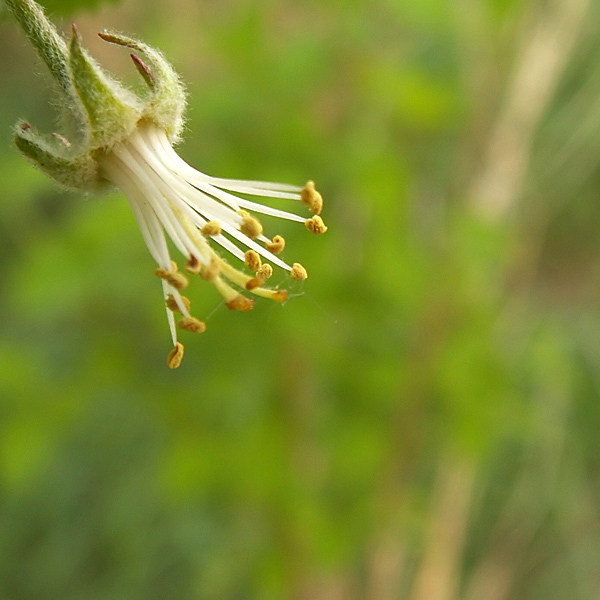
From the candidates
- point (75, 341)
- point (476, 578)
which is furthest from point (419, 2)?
point (476, 578)

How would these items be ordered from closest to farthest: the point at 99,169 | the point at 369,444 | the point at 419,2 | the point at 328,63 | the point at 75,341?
the point at 99,169
the point at 419,2
the point at 328,63
the point at 369,444
the point at 75,341

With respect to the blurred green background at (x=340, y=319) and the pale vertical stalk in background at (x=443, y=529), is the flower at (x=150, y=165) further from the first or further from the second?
the pale vertical stalk in background at (x=443, y=529)

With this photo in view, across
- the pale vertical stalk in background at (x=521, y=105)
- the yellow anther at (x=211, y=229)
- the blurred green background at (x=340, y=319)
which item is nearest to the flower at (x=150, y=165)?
the yellow anther at (x=211, y=229)

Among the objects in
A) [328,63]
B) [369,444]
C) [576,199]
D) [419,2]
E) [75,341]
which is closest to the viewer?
[419,2]

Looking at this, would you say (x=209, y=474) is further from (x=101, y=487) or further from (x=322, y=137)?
(x=101, y=487)

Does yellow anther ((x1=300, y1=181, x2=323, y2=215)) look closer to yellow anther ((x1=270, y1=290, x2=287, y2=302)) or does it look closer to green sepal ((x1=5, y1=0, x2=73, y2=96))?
yellow anther ((x1=270, y1=290, x2=287, y2=302))

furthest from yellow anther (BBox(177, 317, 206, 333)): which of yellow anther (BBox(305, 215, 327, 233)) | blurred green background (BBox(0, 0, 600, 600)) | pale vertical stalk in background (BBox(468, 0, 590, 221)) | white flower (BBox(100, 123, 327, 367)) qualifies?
pale vertical stalk in background (BBox(468, 0, 590, 221))

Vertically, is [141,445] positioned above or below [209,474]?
above

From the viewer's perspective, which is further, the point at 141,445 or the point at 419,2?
the point at 141,445
